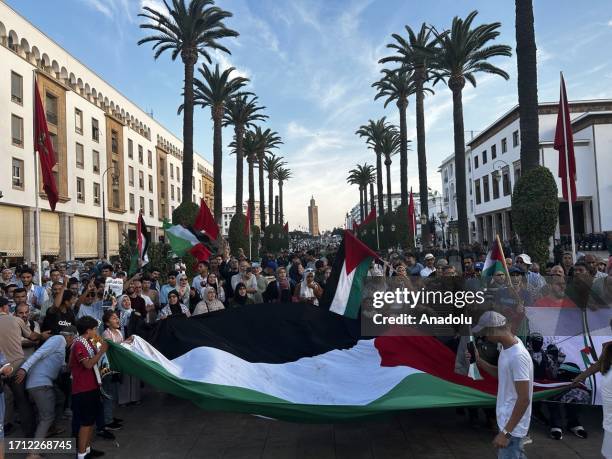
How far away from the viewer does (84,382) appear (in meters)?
5.43

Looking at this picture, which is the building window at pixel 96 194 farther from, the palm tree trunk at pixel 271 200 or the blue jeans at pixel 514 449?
the blue jeans at pixel 514 449

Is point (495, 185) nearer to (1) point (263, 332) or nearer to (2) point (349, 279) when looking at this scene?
(2) point (349, 279)

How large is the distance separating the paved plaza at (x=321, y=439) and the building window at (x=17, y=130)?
31127 mm

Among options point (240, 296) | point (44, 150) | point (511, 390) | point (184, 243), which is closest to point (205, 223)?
point (184, 243)

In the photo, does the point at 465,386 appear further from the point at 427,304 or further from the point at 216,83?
the point at 216,83

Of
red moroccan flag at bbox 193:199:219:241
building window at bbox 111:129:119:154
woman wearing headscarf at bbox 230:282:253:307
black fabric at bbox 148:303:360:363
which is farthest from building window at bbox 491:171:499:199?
black fabric at bbox 148:303:360:363

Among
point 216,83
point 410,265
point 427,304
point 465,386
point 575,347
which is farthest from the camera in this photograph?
point 216,83

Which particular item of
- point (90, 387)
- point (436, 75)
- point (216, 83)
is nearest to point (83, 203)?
point (216, 83)

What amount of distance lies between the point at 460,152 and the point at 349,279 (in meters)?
18.8

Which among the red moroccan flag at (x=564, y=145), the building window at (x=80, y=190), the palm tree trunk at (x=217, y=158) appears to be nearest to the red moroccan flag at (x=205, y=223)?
the red moroccan flag at (x=564, y=145)

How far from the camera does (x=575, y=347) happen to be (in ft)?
19.8

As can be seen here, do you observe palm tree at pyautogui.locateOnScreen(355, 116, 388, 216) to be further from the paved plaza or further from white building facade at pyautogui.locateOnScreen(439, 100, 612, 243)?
the paved plaza

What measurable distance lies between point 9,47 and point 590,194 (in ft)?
149

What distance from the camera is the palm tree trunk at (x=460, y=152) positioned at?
24.5m
